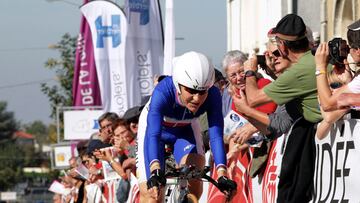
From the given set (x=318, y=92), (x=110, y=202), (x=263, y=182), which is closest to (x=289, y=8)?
(x=110, y=202)

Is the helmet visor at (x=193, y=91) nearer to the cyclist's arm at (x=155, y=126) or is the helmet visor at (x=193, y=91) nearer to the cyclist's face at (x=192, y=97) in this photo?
the cyclist's face at (x=192, y=97)

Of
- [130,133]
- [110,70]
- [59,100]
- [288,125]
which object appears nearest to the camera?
[288,125]

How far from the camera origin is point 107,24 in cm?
2684

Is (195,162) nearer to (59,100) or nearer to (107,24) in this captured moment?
(107,24)

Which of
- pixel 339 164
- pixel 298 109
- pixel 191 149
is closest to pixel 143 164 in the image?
pixel 191 149

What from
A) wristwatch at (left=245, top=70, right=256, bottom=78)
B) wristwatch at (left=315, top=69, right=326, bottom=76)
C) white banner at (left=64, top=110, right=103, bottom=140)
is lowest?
white banner at (left=64, top=110, right=103, bottom=140)

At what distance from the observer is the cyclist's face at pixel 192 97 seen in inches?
389

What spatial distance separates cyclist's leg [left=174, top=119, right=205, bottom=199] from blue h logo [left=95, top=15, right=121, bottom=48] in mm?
15302

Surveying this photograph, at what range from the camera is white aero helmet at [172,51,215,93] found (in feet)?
32.0

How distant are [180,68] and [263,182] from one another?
168 centimetres

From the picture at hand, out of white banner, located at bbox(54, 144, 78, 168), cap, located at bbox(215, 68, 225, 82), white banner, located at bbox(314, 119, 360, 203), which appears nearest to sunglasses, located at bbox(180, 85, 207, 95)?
white banner, located at bbox(314, 119, 360, 203)

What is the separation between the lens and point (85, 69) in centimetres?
3166

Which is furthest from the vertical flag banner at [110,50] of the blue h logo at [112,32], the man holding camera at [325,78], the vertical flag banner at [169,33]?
the man holding camera at [325,78]

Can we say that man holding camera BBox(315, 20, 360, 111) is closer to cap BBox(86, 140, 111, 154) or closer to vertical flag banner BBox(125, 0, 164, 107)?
cap BBox(86, 140, 111, 154)
